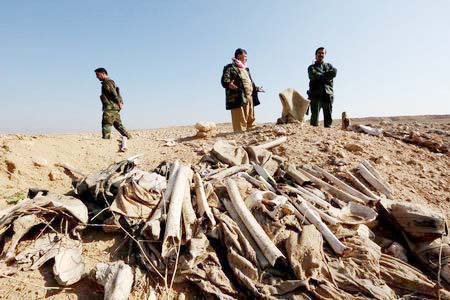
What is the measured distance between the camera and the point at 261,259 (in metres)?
2.50

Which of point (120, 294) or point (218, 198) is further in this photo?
point (218, 198)

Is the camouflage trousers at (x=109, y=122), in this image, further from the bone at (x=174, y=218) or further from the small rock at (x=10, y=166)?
the bone at (x=174, y=218)

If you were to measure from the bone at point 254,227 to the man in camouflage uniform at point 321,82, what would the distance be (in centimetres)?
390

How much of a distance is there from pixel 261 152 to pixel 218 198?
1348 millimetres

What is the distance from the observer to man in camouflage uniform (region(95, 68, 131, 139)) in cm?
648

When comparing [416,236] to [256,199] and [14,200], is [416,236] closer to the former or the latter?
[256,199]

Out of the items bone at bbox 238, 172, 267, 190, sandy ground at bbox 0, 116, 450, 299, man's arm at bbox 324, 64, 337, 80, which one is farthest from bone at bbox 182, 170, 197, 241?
man's arm at bbox 324, 64, 337, 80

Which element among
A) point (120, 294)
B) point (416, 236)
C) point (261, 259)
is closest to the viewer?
point (120, 294)

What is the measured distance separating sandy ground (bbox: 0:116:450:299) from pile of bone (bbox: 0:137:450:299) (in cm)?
37

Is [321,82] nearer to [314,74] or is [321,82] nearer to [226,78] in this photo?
[314,74]

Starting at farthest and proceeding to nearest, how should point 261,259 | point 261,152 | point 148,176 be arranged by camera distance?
point 261,152, point 148,176, point 261,259

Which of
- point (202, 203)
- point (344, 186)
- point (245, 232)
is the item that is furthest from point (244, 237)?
point (344, 186)

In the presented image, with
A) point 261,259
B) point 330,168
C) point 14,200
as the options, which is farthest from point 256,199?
point 14,200

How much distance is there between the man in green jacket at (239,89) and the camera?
6254 mm
